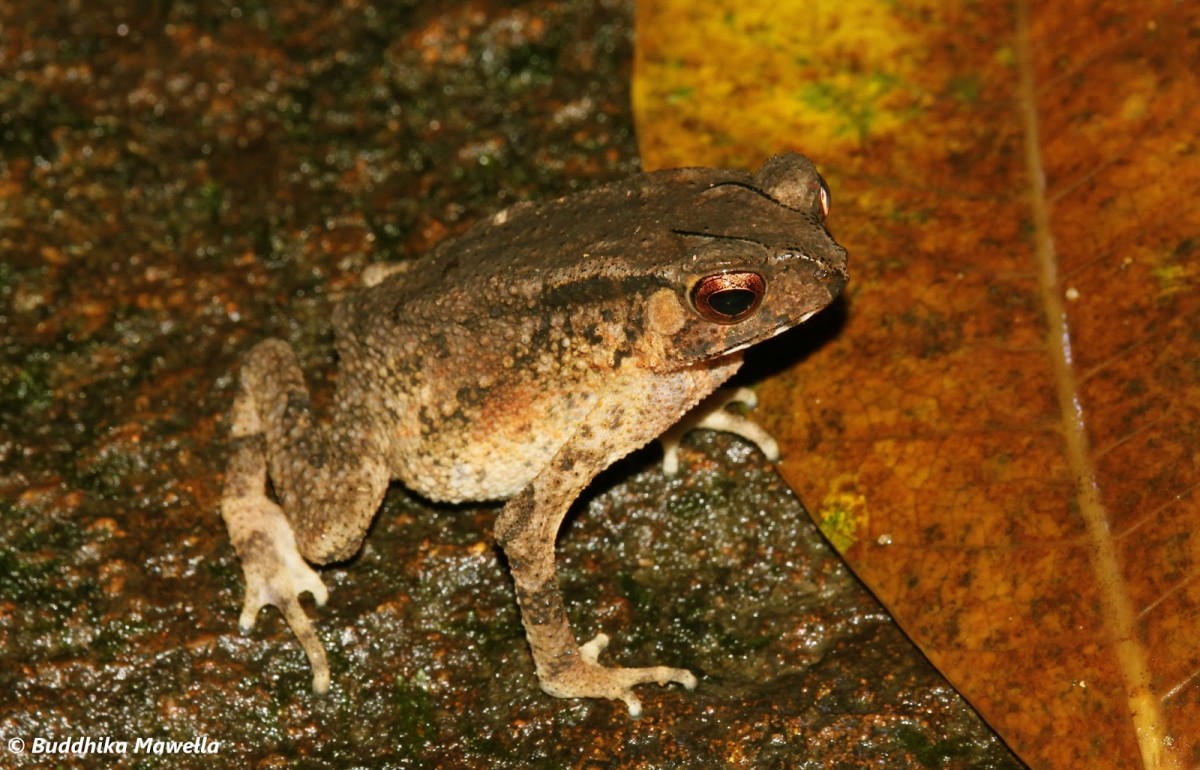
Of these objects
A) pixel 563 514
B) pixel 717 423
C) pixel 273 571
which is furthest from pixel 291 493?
pixel 717 423

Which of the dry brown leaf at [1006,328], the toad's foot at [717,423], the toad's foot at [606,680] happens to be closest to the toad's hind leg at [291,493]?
the toad's foot at [606,680]

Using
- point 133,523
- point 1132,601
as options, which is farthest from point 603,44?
point 1132,601

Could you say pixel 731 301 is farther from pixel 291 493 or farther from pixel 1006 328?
pixel 291 493

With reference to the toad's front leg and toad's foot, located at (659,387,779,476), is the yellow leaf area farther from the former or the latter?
the toad's front leg

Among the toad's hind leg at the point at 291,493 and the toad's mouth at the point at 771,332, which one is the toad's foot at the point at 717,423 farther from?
the toad's hind leg at the point at 291,493

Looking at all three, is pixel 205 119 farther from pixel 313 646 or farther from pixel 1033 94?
pixel 1033 94

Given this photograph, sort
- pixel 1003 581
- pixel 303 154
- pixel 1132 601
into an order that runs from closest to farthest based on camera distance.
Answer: pixel 1132 601 < pixel 1003 581 < pixel 303 154

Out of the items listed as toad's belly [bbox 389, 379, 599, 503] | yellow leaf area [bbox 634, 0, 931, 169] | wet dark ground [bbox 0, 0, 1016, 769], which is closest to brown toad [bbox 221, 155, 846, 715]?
toad's belly [bbox 389, 379, 599, 503]
